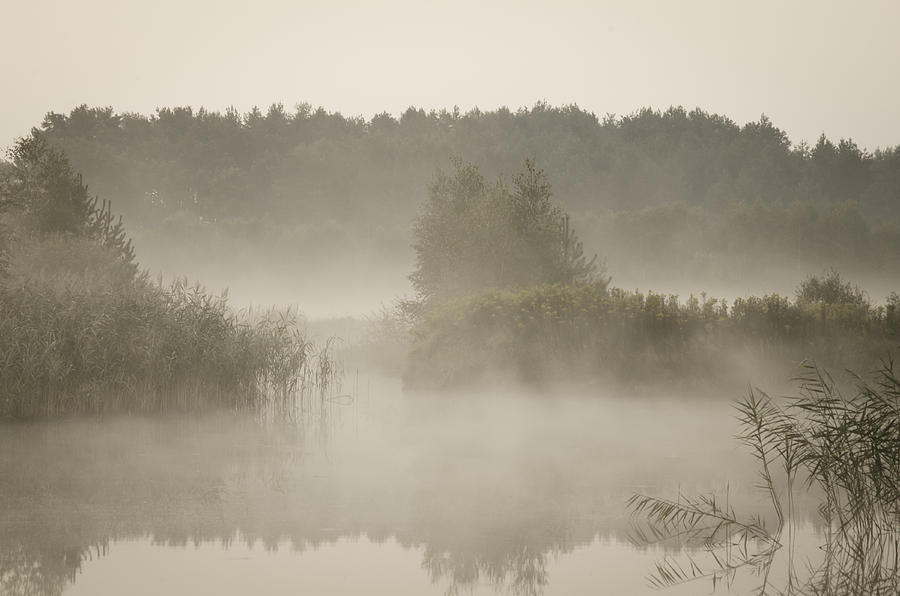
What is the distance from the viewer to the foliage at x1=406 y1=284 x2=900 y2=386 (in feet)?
74.4

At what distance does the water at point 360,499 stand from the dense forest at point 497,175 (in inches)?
1920

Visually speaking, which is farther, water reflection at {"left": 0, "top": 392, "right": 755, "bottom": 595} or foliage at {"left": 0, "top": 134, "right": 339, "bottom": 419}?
foliage at {"left": 0, "top": 134, "right": 339, "bottom": 419}

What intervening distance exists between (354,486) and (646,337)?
11.3 meters

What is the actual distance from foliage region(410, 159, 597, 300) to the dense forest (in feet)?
109

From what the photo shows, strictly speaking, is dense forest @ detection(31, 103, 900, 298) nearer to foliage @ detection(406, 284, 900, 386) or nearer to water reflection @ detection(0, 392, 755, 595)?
foliage @ detection(406, 284, 900, 386)

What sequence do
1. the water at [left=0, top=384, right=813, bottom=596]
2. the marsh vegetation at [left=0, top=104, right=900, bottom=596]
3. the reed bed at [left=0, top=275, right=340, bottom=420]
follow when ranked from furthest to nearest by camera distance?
the reed bed at [left=0, top=275, right=340, bottom=420] → the marsh vegetation at [left=0, top=104, right=900, bottom=596] → the water at [left=0, top=384, right=813, bottom=596]

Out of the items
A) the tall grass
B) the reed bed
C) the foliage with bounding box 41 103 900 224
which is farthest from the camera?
the foliage with bounding box 41 103 900 224

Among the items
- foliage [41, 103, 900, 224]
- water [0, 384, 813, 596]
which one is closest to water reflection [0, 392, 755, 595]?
water [0, 384, 813, 596]

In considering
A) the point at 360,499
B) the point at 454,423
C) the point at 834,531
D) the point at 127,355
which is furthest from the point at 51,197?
the point at 834,531

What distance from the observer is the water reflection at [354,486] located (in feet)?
34.7

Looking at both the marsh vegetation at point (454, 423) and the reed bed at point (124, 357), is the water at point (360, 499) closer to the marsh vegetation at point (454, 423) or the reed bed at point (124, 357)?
the marsh vegetation at point (454, 423)

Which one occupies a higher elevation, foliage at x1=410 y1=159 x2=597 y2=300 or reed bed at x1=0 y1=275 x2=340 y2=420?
foliage at x1=410 y1=159 x2=597 y2=300

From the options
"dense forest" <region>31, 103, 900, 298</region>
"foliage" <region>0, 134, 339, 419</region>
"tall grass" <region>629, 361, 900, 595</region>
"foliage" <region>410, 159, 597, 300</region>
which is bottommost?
"tall grass" <region>629, 361, 900, 595</region>

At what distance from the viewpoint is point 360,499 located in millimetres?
13039
